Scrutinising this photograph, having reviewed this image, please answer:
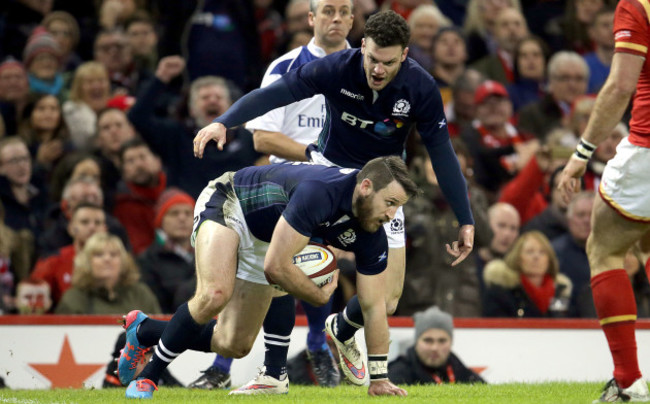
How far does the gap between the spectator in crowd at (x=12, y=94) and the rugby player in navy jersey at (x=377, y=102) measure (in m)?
6.17

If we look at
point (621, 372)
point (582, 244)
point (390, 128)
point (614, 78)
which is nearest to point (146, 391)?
point (390, 128)

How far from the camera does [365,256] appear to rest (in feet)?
24.1

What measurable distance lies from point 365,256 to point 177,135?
228 inches

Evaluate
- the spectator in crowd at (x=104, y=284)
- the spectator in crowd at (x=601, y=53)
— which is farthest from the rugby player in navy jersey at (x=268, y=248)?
the spectator in crowd at (x=601, y=53)

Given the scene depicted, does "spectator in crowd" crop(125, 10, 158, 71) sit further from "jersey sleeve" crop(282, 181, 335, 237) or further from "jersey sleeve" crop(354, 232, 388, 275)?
"jersey sleeve" crop(282, 181, 335, 237)

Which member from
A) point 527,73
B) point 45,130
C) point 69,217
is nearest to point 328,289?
point 69,217

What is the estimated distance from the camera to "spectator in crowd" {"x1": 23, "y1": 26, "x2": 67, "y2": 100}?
45.2 ft

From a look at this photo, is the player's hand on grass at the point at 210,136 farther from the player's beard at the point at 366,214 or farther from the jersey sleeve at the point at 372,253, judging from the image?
the jersey sleeve at the point at 372,253

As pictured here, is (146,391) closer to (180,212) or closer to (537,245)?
(180,212)

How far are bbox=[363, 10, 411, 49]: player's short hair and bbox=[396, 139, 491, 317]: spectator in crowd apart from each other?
11.6 ft

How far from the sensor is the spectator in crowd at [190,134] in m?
12.2

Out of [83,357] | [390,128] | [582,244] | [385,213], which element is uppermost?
[390,128]

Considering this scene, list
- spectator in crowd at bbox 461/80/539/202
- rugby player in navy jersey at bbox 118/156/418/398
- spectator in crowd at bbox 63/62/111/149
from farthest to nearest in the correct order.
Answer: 1. spectator in crowd at bbox 63/62/111/149
2. spectator in crowd at bbox 461/80/539/202
3. rugby player in navy jersey at bbox 118/156/418/398

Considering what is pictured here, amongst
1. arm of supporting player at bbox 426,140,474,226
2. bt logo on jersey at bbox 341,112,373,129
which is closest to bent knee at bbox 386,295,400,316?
arm of supporting player at bbox 426,140,474,226
